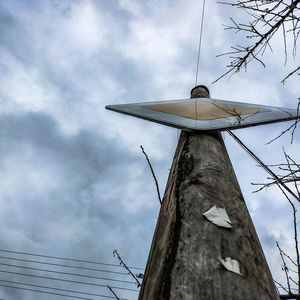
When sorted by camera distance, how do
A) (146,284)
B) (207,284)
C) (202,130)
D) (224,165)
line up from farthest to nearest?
(202,130) < (224,165) < (146,284) < (207,284)

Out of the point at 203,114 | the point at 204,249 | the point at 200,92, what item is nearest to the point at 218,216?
the point at 204,249

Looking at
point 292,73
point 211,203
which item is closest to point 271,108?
point 292,73

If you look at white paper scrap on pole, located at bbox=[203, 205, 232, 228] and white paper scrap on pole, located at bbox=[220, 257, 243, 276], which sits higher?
white paper scrap on pole, located at bbox=[203, 205, 232, 228]

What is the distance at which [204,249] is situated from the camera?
804mm

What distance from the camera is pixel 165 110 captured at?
81.3 inches

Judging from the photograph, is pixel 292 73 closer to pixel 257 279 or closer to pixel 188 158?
pixel 188 158

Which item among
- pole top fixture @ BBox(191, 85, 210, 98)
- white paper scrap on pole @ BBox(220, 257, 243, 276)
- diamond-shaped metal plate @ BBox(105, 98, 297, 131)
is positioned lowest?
white paper scrap on pole @ BBox(220, 257, 243, 276)

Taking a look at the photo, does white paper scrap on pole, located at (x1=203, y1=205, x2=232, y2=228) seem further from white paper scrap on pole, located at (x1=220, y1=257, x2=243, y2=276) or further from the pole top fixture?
Answer: the pole top fixture

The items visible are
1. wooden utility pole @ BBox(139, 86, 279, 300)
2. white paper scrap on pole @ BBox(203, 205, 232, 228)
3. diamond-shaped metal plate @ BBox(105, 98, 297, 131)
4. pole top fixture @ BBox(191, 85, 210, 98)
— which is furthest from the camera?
pole top fixture @ BBox(191, 85, 210, 98)

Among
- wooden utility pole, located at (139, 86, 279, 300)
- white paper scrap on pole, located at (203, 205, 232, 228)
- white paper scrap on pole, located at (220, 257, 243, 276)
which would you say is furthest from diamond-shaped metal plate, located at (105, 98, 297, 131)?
white paper scrap on pole, located at (220, 257, 243, 276)

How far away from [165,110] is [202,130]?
51 centimetres

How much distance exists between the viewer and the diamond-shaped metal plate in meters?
1.71

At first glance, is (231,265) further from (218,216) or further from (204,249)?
(218,216)

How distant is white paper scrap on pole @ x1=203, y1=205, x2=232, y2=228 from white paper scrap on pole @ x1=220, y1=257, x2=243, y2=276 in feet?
0.50
